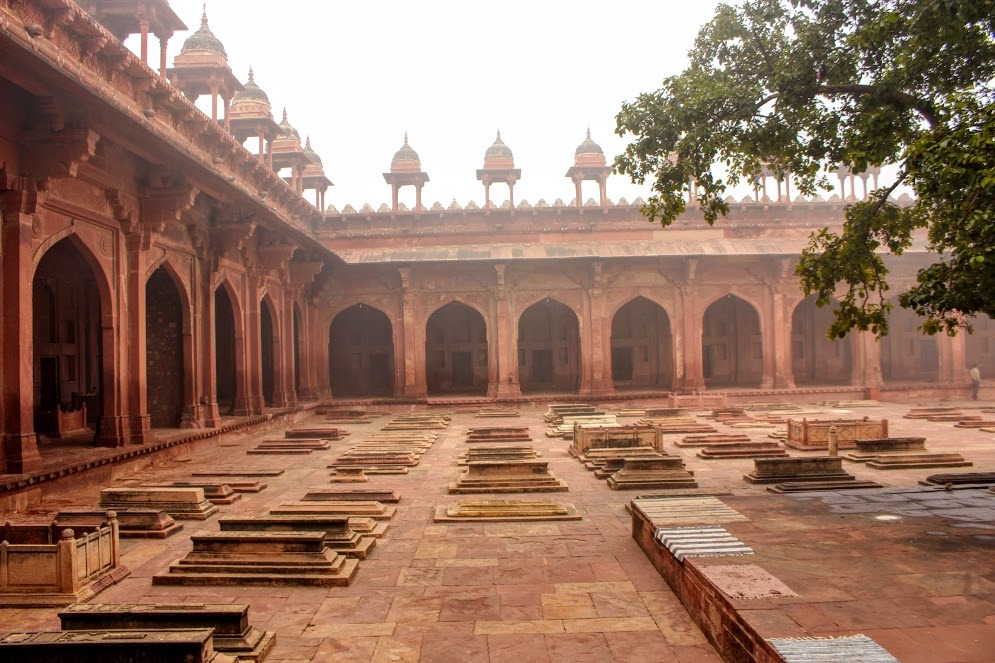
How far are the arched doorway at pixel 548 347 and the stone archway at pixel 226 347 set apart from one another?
9471 millimetres

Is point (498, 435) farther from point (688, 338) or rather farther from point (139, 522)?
point (688, 338)

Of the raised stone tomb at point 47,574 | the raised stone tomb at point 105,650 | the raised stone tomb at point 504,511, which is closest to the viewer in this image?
the raised stone tomb at point 105,650

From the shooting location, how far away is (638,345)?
2516 cm

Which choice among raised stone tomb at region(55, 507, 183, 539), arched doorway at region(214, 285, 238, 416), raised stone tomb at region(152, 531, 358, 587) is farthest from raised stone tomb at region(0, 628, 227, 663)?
arched doorway at region(214, 285, 238, 416)

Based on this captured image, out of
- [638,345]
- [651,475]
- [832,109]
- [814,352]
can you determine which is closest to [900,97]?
[832,109]

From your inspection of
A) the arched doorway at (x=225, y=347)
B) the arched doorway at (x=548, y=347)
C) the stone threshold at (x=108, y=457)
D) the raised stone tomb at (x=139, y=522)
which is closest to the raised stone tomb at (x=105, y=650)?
the raised stone tomb at (x=139, y=522)

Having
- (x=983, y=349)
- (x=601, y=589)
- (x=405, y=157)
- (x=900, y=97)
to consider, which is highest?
(x=405, y=157)

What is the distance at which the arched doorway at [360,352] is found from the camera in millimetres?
24641

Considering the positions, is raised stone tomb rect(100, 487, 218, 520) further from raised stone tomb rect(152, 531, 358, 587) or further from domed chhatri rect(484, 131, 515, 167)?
domed chhatri rect(484, 131, 515, 167)

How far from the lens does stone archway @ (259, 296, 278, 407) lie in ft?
62.7

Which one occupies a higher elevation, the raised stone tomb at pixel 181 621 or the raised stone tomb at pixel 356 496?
the raised stone tomb at pixel 181 621

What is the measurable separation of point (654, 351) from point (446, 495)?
16.7 metres

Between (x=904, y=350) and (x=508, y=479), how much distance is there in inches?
781

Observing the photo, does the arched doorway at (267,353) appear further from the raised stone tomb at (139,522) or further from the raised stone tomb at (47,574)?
the raised stone tomb at (47,574)
